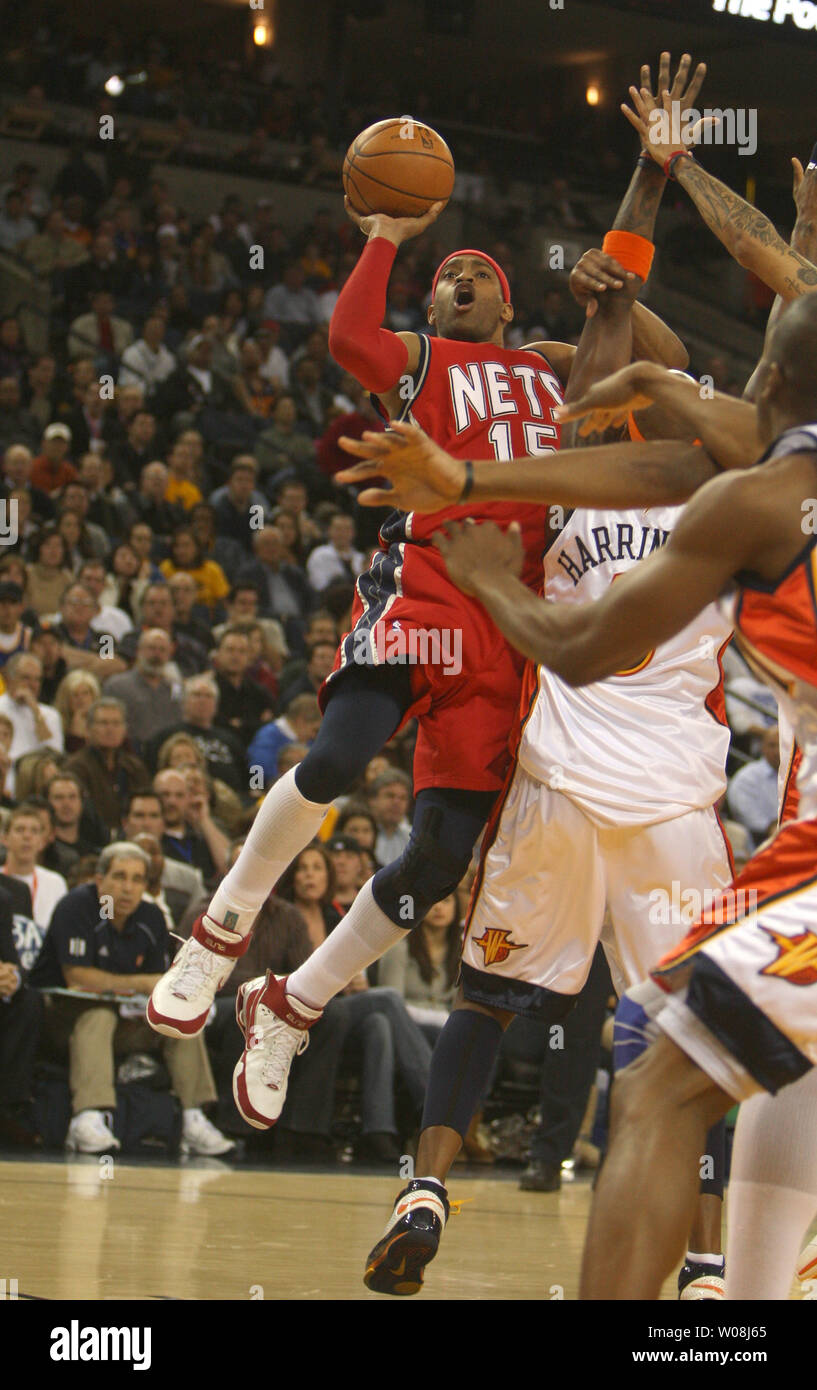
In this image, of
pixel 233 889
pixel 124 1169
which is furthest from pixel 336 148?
pixel 233 889

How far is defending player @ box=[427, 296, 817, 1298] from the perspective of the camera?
2795 millimetres

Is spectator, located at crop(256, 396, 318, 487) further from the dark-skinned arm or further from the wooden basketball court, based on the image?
the dark-skinned arm

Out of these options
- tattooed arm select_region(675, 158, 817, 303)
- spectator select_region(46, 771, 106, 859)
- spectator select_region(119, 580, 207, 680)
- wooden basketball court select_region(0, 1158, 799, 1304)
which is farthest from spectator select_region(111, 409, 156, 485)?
tattooed arm select_region(675, 158, 817, 303)

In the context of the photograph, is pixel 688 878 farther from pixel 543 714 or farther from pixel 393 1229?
pixel 393 1229

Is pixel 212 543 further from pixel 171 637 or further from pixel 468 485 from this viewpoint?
pixel 468 485

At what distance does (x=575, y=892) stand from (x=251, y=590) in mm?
7243

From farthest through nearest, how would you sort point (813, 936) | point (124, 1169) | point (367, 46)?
point (367, 46)
point (124, 1169)
point (813, 936)

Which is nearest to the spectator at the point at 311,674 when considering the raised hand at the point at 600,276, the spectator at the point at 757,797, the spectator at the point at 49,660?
the spectator at the point at 49,660

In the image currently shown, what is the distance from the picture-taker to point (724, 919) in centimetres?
301

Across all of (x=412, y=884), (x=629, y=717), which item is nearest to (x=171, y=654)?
(x=412, y=884)

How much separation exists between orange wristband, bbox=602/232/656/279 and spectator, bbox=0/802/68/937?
4.68 meters

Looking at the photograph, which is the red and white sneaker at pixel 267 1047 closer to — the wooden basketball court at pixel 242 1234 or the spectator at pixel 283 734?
the wooden basketball court at pixel 242 1234
